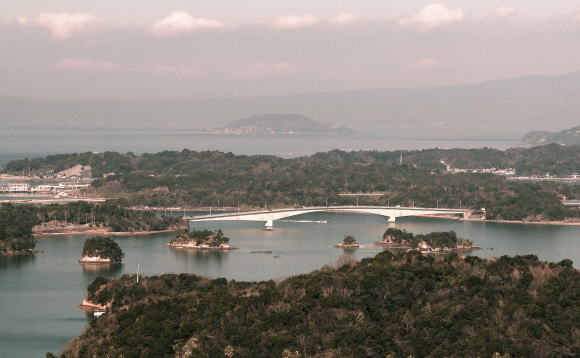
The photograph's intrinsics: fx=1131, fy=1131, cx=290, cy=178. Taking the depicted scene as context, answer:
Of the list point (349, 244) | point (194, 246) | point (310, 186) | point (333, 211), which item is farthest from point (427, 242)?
point (310, 186)

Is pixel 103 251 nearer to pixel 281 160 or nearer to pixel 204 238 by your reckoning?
pixel 204 238

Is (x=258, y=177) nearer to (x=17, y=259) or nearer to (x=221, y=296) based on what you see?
(x=17, y=259)

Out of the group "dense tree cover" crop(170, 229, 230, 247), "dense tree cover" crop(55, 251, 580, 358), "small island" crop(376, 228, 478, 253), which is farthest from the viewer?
"dense tree cover" crop(170, 229, 230, 247)

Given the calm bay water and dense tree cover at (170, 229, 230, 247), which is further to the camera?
dense tree cover at (170, 229, 230, 247)

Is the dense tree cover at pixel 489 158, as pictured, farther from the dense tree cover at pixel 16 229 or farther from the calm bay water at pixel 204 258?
the dense tree cover at pixel 16 229

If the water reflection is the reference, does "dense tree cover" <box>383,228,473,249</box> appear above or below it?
above

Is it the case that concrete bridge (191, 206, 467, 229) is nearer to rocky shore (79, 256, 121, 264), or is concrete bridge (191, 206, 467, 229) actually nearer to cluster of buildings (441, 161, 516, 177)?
rocky shore (79, 256, 121, 264)

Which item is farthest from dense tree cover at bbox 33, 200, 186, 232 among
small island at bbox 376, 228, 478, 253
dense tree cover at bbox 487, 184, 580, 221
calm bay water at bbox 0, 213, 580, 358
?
dense tree cover at bbox 487, 184, 580, 221

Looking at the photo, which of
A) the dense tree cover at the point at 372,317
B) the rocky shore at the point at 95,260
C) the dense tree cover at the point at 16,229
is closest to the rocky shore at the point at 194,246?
the rocky shore at the point at 95,260
